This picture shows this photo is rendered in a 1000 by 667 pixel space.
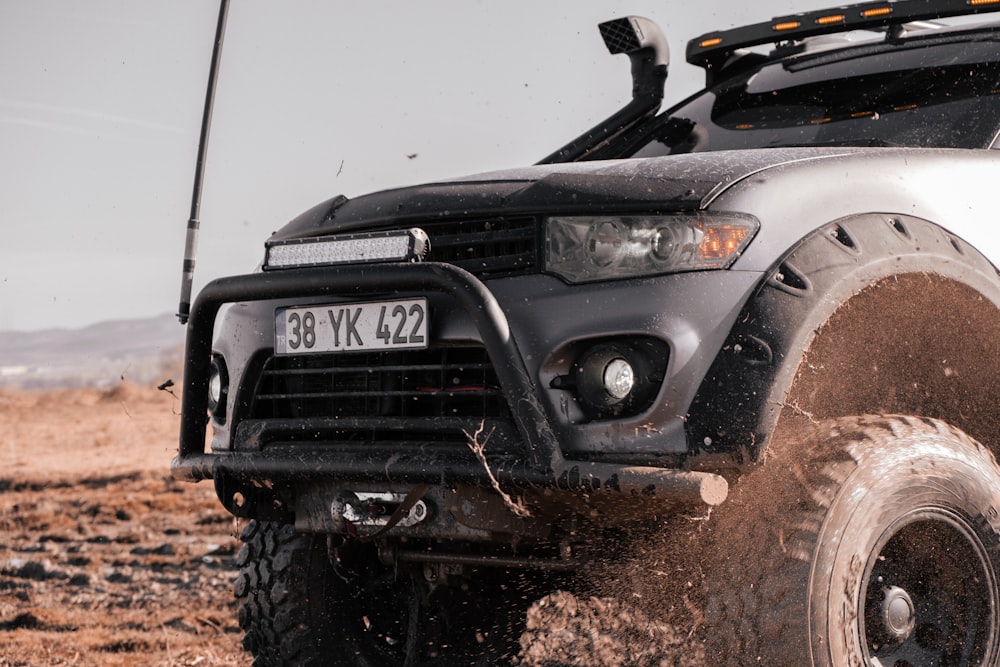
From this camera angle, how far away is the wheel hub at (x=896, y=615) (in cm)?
320

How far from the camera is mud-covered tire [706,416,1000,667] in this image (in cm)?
295

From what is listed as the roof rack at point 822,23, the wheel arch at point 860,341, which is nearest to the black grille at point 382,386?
the wheel arch at point 860,341

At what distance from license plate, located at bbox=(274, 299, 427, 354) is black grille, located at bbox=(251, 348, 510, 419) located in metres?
0.07

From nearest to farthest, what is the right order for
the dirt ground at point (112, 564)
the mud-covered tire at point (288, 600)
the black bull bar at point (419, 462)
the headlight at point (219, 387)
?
the black bull bar at point (419, 462) → the headlight at point (219, 387) → the mud-covered tire at point (288, 600) → the dirt ground at point (112, 564)

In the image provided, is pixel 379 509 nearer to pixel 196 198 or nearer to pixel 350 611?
pixel 350 611

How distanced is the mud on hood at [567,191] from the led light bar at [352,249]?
0.14 metres

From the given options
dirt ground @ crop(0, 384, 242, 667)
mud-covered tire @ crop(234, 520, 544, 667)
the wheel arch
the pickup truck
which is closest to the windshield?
the pickup truck

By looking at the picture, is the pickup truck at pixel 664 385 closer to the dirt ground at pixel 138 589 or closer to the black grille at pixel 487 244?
the black grille at pixel 487 244

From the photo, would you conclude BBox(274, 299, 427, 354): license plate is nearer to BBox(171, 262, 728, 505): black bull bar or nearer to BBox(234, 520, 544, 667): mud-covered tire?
BBox(171, 262, 728, 505): black bull bar

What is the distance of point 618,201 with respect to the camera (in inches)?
120

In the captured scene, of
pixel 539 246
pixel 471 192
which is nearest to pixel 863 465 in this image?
pixel 539 246

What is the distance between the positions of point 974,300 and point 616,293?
Result: 114cm

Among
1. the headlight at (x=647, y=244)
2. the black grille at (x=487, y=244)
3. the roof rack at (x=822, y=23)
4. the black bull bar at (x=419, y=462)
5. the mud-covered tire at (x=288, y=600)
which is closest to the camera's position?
the black bull bar at (x=419, y=462)

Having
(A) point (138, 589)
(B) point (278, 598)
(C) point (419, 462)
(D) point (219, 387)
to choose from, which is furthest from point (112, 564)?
(C) point (419, 462)
